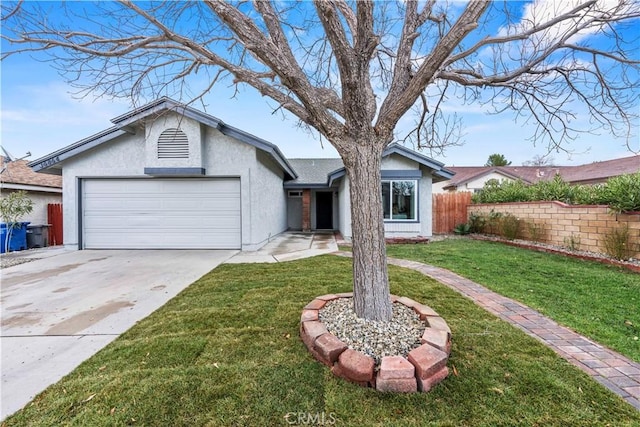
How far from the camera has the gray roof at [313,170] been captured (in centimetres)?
1614

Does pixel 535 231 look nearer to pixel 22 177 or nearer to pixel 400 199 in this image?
pixel 400 199

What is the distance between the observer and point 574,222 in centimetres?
836

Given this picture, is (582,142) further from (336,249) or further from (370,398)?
(336,249)

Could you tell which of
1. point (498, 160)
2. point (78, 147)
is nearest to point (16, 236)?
point (78, 147)

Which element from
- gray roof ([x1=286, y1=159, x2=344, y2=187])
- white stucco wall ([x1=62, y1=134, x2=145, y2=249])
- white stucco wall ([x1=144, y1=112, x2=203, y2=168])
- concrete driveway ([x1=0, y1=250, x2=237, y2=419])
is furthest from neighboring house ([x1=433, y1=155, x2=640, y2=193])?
concrete driveway ([x1=0, y1=250, x2=237, y2=419])

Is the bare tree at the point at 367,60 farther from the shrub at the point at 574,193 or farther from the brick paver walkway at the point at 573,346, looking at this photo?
the shrub at the point at 574,193

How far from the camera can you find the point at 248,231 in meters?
9.48

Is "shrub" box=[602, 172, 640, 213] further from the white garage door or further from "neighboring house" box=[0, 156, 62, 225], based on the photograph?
"neighboring house" box=[0, 156, 62, 225]

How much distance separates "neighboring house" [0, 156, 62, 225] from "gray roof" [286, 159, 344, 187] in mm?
10403

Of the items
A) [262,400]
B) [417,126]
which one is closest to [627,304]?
[417,126]

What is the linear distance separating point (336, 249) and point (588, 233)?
7113 mm

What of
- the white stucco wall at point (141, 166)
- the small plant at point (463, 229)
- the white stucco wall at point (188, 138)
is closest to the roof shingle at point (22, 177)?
the white stucco wall at point (141, 166)

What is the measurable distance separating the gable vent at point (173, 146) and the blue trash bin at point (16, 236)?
5.84 m

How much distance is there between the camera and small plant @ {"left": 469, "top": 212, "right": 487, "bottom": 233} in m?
12.8
